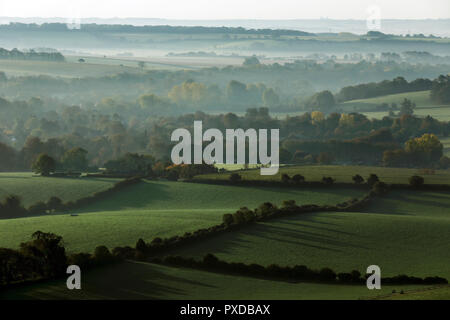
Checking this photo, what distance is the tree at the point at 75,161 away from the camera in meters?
96.0

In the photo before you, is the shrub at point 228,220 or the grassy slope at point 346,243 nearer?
the grassy slope at point 346,243

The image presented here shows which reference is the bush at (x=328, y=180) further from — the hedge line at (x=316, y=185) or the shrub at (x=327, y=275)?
the shrub at (x=327, y=275)

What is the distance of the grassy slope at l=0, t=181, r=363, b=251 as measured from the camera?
176ft

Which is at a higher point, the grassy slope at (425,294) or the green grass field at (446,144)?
the green grass field at (446,144)

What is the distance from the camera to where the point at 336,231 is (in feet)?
179

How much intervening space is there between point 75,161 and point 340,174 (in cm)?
3498

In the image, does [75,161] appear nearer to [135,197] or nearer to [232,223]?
[135,197]

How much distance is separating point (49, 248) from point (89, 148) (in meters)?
95.2

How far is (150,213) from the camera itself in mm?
63688

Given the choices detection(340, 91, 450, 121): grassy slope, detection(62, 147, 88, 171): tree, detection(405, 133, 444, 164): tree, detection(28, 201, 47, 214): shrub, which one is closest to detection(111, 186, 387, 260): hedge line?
detection(28, 201, 47, 214): shrub

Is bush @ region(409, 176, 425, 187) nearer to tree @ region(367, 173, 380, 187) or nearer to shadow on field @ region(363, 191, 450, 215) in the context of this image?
shadow on field @ region(363, 191, 450, 215)

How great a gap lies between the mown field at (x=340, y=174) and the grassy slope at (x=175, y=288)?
1478 inches

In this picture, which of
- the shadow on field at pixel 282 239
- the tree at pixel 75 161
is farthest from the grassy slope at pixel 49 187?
the shadow on field at pixel 282 239
